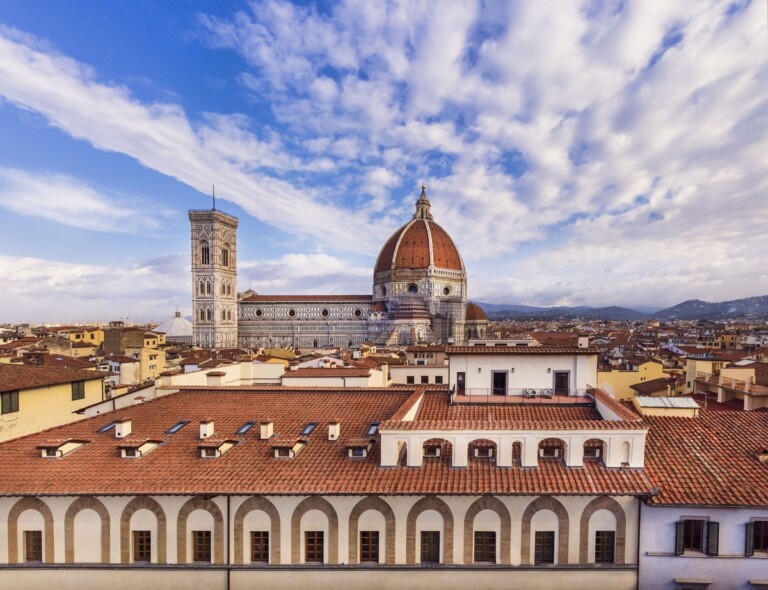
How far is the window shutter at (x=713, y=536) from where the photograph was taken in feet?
39.8

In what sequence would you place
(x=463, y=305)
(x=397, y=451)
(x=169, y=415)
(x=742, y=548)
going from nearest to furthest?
(x=742, y=548) → (x=397, y=451) → (x=169, y=415) → (x=463, y=305)

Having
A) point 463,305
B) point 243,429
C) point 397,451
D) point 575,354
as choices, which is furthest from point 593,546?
point 463,305

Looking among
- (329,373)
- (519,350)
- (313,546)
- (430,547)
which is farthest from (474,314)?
(313,546)

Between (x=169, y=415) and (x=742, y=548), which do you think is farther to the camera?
(x=169, y=415)

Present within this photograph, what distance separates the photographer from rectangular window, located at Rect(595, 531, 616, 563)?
1255cm

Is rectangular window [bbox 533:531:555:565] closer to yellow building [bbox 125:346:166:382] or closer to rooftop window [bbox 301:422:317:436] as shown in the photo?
rooftop window [bbox 301:422:317:436]

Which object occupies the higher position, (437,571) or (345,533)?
(345,533)

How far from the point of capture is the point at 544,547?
41.4 feet

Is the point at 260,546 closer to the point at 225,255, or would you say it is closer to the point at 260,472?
the point at 260,472

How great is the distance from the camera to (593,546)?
12508 millimetres

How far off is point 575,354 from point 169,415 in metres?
17.4

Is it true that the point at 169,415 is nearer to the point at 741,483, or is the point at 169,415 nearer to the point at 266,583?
the point at 266,583

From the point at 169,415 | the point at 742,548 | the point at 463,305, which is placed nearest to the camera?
the point at 742,548

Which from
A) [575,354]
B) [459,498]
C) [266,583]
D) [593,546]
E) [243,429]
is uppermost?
[575,354]
